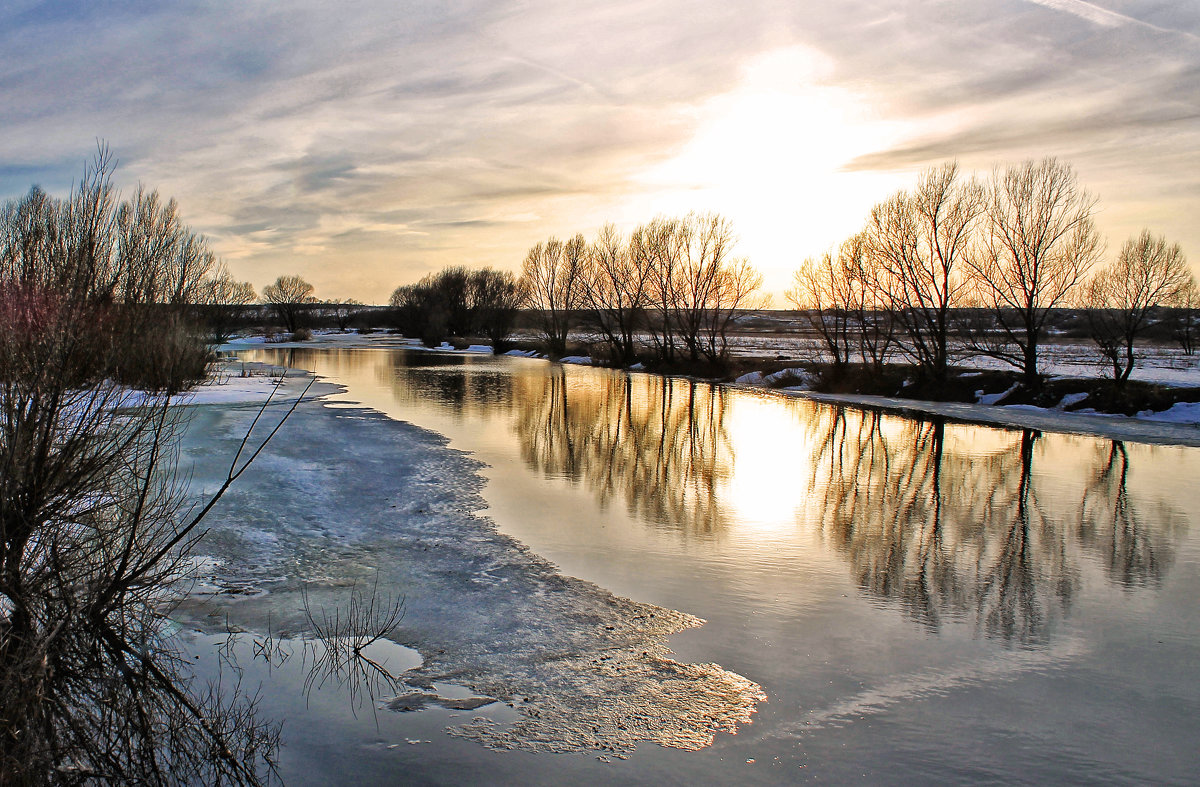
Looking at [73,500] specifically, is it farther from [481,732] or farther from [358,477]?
[358,477]

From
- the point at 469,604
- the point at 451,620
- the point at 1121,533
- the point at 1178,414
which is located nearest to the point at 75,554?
the point at 451,620

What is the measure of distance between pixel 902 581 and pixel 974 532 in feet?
8.18

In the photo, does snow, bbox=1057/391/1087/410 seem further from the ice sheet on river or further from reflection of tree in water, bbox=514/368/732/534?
the ice sheet on river

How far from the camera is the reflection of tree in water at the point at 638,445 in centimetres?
1027

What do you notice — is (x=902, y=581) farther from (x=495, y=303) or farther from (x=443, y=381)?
(x=495, y=303)

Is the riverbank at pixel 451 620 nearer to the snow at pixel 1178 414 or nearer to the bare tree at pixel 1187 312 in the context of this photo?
the snow at pixel 1178 414

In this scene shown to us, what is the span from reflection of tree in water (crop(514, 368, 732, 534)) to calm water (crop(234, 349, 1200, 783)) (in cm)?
10

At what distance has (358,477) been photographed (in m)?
10.4

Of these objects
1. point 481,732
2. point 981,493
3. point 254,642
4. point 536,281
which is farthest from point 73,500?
point 536,281

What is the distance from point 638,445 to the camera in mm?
15094

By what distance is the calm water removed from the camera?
4.17 metres

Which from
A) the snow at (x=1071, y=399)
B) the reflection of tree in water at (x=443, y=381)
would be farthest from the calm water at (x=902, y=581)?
the snow at (x=1071, y=399)

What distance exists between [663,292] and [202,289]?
2223 centimetres

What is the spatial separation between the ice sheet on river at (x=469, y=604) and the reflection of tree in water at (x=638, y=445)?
2.32 meters
